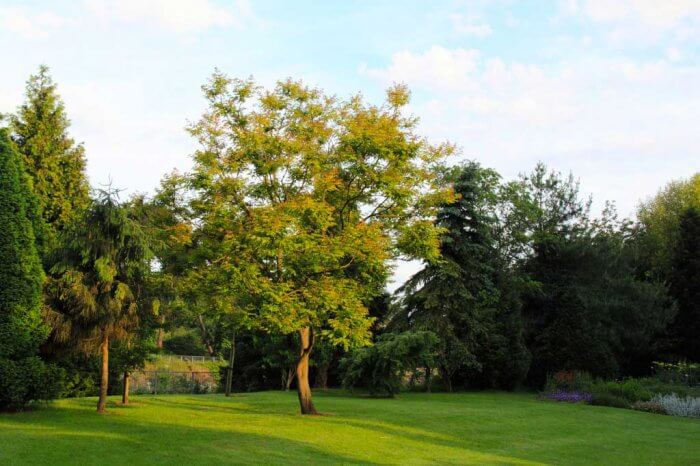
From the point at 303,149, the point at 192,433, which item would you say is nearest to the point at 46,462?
the point at 192,433

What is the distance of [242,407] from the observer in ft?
67.1

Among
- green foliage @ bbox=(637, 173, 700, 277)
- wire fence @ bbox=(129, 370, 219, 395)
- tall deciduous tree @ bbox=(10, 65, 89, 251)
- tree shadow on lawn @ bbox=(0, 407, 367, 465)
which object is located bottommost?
wire fence @ bbox=(129, 370, 219, 395)

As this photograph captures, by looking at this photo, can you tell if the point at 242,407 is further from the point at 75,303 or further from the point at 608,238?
the point at 608,238

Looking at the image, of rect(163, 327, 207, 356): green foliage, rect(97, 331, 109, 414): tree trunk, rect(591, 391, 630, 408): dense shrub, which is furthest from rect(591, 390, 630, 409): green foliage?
rect(163, 327, 207, 356): green foliage

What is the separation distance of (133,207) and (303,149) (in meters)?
5.21

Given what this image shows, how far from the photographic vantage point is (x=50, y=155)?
18.9 metres

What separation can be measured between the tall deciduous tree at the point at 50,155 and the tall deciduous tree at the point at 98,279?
2820mm

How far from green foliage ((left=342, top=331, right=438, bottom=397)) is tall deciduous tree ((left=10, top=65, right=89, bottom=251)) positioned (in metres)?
14.6

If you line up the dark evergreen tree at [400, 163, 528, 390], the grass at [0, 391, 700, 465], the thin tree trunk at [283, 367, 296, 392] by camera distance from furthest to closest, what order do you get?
1. the thin tree trunk at [283, 367, 296, 392]
2. the dark evergreen tree at [400, 163, 528, 390]
3. the grass at [0, 391, 700, 465]

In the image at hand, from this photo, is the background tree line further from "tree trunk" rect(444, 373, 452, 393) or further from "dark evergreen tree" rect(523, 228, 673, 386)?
"dark evergreen tree" rect(523, 228, 673, 386)

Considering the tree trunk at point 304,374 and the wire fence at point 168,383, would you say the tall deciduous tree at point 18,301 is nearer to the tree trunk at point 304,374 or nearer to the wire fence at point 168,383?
the tree trunk at point 304,374

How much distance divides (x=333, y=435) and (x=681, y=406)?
→ 1560 cm

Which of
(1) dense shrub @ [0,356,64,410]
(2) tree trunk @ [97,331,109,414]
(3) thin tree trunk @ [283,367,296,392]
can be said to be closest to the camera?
(1) dense shrub @ [0,356,64,410]

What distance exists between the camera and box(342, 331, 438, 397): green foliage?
27.6 meters
